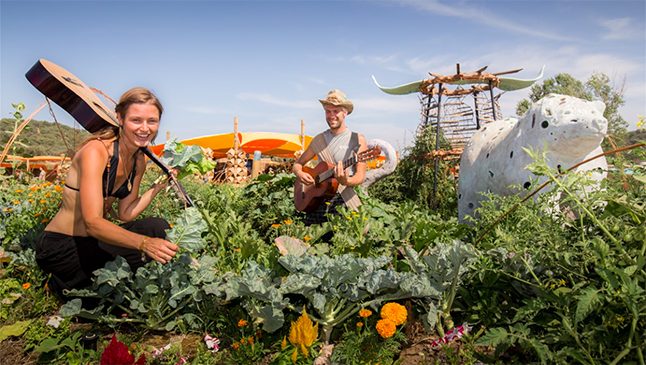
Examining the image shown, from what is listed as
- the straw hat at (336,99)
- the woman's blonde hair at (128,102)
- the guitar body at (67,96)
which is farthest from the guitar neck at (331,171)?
the guitar body at (67,96)

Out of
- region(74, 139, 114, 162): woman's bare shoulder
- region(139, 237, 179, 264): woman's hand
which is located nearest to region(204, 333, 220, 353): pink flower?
region(139, 237, 179, 264): woman's hand

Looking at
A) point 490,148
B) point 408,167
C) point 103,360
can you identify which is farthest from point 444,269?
point 408,167

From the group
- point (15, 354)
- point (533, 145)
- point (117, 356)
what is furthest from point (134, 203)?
point (533, 145)

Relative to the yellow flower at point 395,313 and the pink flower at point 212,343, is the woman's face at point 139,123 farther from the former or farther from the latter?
the yellow flower at point 395,313

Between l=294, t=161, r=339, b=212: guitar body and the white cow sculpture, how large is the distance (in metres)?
1.37

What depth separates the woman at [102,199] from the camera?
2371 mm

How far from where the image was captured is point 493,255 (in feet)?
7.45

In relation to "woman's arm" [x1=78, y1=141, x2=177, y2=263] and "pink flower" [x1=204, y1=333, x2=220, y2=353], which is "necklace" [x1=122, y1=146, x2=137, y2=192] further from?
"pink flower" [x1=204, y1=333, x2=220, y2=353]

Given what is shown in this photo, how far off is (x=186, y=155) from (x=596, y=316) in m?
2.26

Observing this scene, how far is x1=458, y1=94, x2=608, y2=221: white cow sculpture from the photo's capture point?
3.52 meters

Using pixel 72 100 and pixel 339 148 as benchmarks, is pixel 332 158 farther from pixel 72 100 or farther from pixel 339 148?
pixel 72 100

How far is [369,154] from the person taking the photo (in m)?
3.91

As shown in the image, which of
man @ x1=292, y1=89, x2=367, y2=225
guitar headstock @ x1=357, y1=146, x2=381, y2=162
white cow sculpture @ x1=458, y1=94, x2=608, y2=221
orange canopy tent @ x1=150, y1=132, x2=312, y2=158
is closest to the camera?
white cow sculpture @ x1=458, y1=94, x2=608, y2=221

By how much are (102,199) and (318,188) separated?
2.24 m
